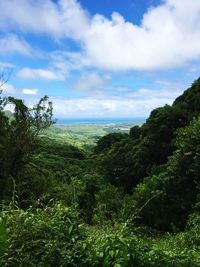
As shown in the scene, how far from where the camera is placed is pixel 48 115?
56.4 feet

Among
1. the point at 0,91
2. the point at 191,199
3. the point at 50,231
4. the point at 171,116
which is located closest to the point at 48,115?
the point at 0,91

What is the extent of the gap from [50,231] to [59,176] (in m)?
17.9

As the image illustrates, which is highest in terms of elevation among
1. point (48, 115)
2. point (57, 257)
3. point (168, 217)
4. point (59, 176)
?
point (48, 115)

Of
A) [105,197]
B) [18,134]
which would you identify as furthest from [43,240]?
[105,197]

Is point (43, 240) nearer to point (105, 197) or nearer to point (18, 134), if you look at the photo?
point (18, 134)

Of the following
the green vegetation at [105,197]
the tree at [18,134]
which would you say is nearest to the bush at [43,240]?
the green vegetation at [105,197]

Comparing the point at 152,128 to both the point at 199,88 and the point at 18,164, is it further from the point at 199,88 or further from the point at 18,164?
the point at 18,164

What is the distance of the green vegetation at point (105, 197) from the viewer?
4562 mm

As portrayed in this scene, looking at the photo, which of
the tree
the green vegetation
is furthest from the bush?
the tree

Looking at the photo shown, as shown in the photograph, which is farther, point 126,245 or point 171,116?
point 171,116

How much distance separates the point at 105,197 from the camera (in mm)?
31531

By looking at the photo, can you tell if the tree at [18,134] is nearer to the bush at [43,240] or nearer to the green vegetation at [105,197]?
the green vegetation at [105,197]

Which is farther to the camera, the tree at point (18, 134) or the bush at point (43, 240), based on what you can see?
the tree at point (18, 134)

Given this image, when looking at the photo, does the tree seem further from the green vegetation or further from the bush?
the bush
